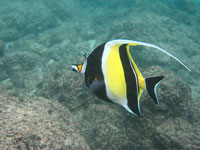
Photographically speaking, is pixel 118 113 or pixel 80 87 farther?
pixel 80 87

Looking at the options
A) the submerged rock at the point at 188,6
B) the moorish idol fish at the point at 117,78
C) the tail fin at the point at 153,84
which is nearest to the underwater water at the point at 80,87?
the submerged rock at the point at 188,6

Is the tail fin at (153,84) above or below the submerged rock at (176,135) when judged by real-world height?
above

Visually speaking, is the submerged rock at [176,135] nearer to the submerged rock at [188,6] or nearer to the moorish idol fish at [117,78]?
the moorish idol fish at [117,78]

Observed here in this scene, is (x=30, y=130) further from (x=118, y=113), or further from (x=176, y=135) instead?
(x=176, y=135)

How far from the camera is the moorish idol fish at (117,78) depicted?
732 millimetres

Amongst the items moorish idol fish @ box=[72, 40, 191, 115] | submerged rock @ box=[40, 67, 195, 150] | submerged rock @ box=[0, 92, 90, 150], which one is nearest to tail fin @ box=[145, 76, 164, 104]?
moorish idol fish @ box=[72, 40, 191, 115]

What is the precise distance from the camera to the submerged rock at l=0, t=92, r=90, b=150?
5.49ft

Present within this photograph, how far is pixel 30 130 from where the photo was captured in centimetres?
183

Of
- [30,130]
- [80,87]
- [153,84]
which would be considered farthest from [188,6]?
[30,130]

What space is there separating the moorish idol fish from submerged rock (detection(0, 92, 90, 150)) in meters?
1.43

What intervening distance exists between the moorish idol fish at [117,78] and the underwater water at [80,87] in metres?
1.44

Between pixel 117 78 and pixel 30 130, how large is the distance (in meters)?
1.65

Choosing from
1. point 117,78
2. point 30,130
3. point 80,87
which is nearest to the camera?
point 117,78

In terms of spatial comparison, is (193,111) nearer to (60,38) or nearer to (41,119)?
(41,119)
